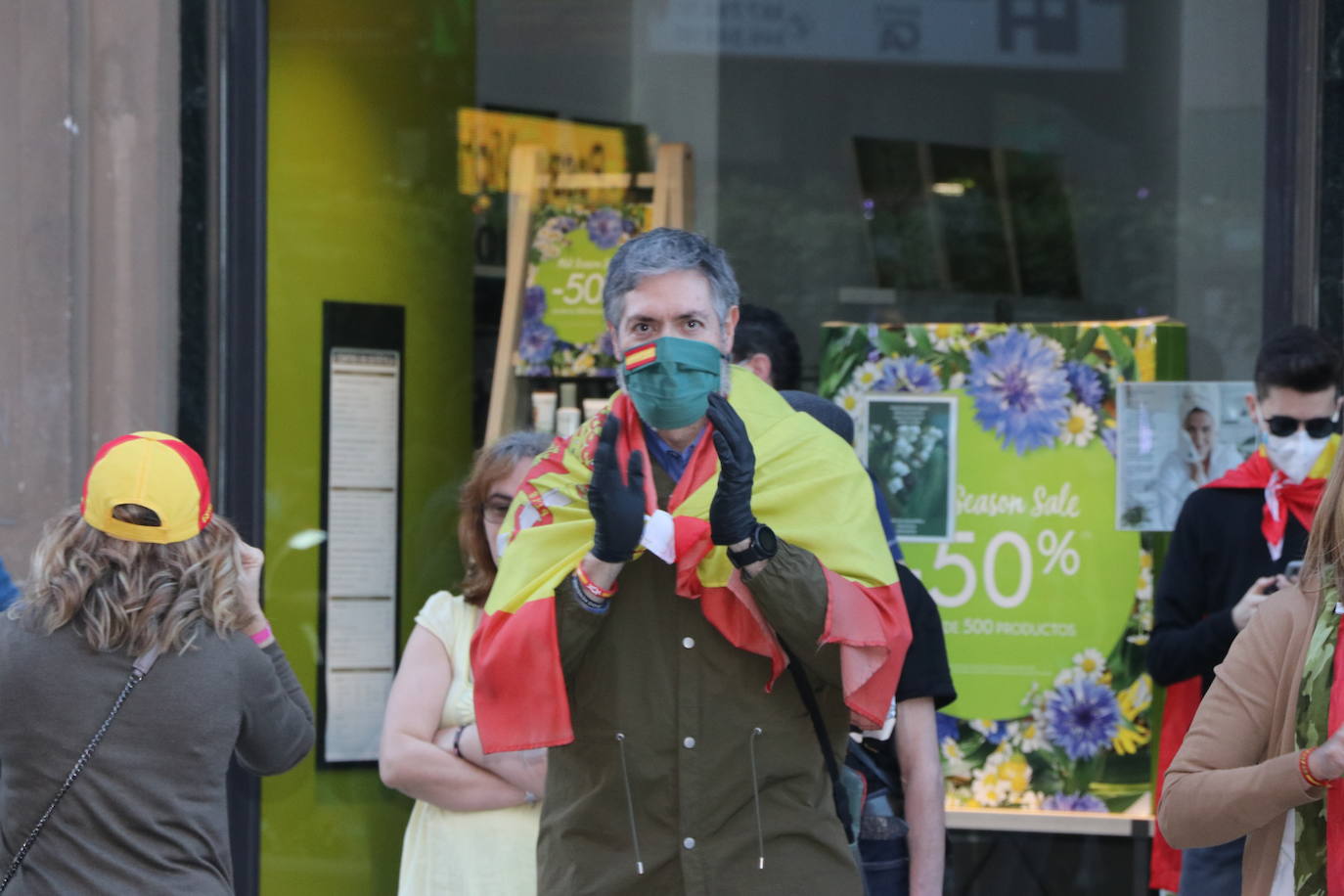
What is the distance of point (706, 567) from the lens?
2488 mm

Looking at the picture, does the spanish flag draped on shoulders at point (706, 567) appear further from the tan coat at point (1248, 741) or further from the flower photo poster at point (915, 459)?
the flower photo poster at point (915, 459)

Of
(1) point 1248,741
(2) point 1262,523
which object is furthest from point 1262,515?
(1) point 1248,741

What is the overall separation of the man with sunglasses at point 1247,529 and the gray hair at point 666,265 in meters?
1.58

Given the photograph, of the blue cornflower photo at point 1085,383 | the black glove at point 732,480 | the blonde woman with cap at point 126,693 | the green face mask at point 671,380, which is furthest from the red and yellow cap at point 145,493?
the blue cornflower photo at point 1085,383

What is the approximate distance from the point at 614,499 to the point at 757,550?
223mm

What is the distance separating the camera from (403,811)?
489cm

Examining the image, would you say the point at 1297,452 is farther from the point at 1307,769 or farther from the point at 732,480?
the point at 732,480

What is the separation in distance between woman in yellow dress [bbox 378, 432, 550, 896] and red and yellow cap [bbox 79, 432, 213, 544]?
0.72 m

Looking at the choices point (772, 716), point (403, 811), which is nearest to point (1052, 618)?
point (403, 811)

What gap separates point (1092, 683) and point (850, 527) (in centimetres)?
222

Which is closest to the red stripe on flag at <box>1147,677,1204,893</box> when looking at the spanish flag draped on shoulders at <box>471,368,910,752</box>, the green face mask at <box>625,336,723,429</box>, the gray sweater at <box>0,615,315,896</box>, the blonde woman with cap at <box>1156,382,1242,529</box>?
the blonde woman with cap at <box>1156,382,1242,529</box>

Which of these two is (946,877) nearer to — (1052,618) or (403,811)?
(1052,618)

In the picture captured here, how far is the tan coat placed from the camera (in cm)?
236

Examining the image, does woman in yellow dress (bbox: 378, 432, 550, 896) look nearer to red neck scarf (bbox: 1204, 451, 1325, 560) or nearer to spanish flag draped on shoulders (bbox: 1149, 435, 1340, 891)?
spanish flag draped on shoulders (bbox: 1149, 435, 1340, 891)
